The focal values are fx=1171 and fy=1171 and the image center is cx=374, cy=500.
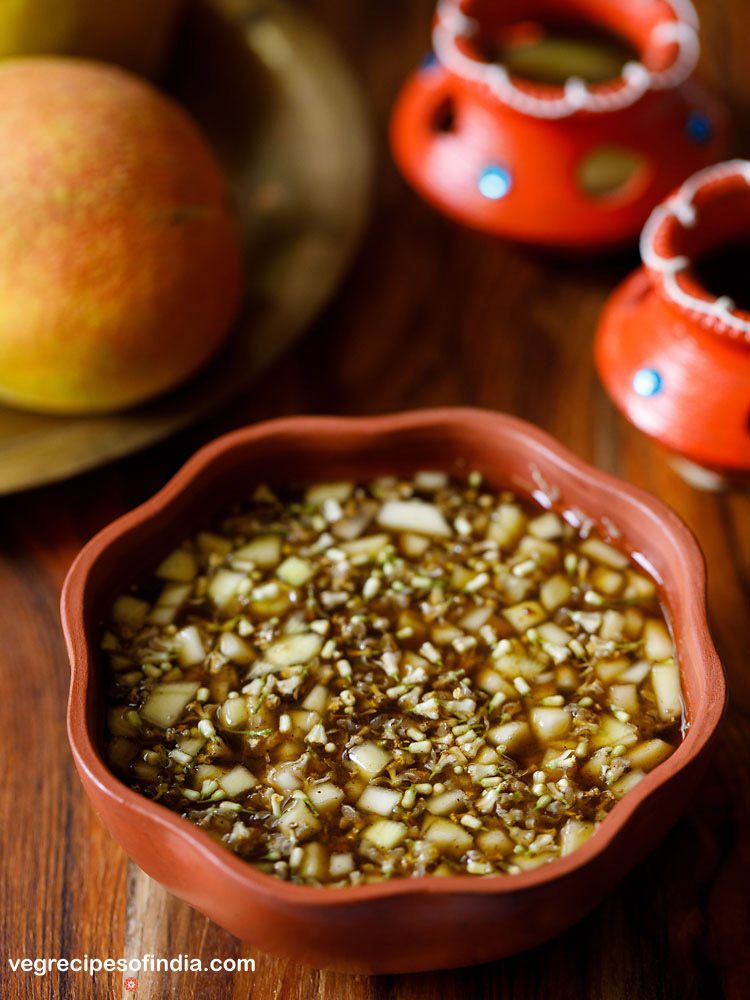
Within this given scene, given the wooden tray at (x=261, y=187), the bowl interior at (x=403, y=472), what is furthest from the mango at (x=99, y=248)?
the bowl interior at (x=403, y=472)

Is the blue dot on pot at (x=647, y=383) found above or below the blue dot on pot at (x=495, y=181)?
below

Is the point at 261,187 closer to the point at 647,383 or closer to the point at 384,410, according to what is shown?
the point at 384,410

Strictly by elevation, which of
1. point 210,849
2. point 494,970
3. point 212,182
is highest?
point 212,182

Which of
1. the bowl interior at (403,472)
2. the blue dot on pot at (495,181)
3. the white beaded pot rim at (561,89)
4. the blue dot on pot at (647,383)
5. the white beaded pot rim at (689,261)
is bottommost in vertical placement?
the bowl interior at (403,472)

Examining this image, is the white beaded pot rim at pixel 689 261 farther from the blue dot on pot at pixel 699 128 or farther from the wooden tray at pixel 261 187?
the wooden tray at pixel 261 187

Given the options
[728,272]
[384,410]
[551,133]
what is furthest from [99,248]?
[728,272]

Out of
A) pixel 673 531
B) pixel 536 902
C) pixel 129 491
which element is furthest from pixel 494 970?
pixel 129 491

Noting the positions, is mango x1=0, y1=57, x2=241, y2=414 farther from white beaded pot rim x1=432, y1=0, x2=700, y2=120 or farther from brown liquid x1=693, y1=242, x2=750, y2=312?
brown liquid x1=693, y1=242, x2=750, y2=312

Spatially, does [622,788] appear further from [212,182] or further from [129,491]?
[212,182]

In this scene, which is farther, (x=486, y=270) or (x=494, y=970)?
(x=486, y=270)
